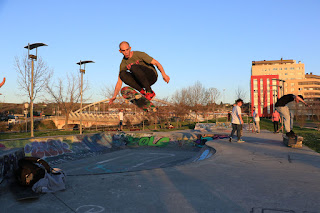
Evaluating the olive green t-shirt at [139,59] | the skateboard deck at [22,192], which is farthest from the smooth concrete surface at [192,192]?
the olive green t-shirt at [139,59]

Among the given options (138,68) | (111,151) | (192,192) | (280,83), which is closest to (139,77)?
(138,68)

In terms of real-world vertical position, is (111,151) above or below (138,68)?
below

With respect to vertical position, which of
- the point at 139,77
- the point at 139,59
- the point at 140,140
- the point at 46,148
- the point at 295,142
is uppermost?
the point at 139,59

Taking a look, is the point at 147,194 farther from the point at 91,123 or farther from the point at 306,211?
the point at 91,123

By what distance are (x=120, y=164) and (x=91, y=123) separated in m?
42.6

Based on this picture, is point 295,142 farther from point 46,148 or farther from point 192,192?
point 46,148

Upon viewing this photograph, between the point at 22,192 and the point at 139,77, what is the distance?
383 cm

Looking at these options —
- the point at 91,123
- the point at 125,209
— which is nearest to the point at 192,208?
the point at 125,209

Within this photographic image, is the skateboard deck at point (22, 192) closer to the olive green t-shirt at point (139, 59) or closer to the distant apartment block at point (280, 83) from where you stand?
the olive green t-shirt at point (139, 59)

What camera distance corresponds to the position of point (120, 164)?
1076 centimetres

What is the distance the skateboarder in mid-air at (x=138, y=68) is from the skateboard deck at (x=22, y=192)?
3.57 m

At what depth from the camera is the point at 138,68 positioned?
6.48 metres

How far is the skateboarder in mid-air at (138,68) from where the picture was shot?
6.43 m

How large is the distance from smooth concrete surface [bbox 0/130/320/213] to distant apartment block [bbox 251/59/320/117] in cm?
7854
